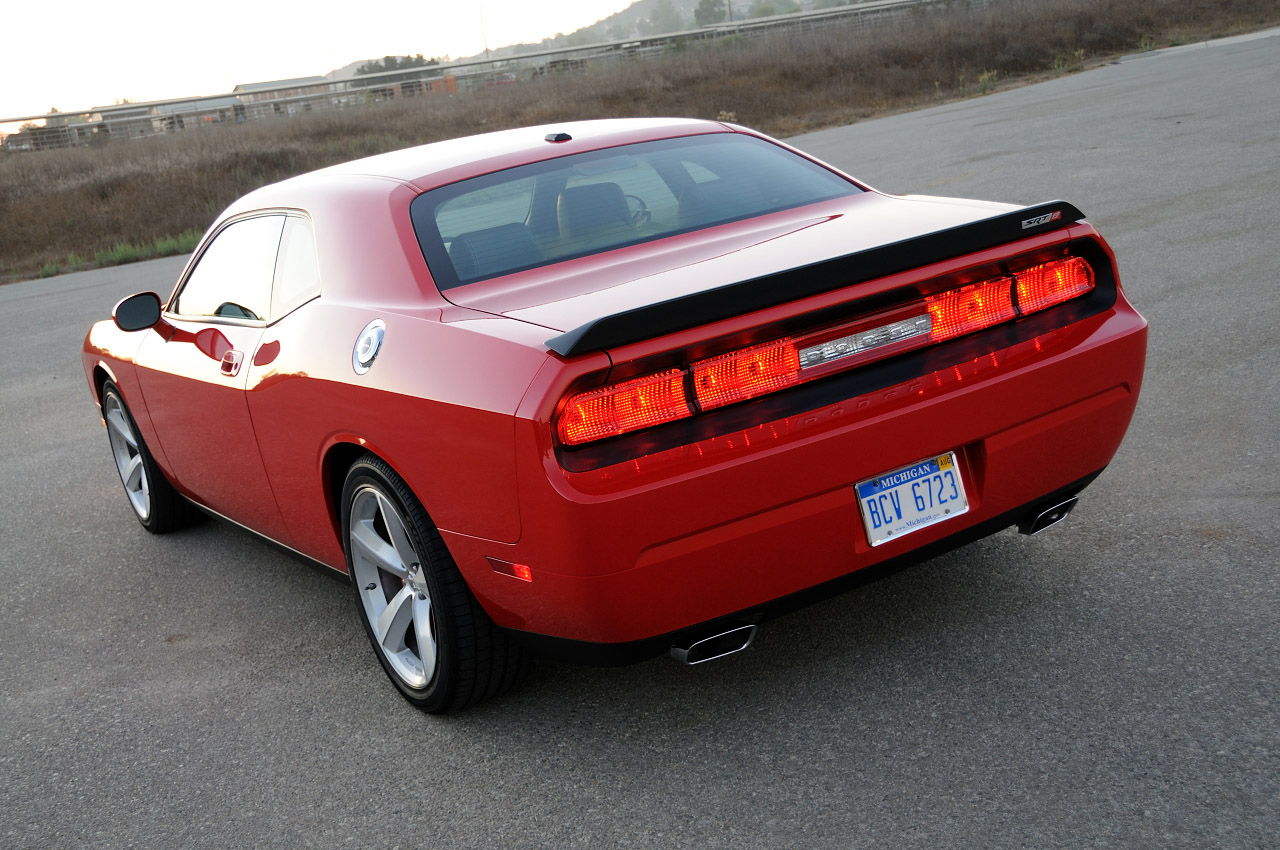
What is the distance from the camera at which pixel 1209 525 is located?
147 inches

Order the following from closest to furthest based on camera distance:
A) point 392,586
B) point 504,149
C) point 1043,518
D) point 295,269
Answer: point 1043,518, point 392,586, point 295,269, point 504,149

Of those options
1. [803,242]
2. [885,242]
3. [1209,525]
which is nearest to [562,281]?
[803,242]

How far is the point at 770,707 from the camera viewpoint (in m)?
3.05

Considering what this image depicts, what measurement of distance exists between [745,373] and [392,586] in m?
1.40

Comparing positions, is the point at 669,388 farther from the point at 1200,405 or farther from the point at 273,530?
the point at 1200,405

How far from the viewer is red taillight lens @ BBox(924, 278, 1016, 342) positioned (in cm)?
288

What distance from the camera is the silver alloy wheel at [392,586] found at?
→ 10.5 ft

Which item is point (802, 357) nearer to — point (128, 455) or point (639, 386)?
point (639, 386)

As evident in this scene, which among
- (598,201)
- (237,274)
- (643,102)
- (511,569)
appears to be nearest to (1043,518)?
(511,569)

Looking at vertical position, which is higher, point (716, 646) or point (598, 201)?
point (598, 201)

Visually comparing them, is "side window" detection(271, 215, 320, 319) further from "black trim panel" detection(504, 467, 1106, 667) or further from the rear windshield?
"black trim panel" detection(504, 467, 1106, 667)

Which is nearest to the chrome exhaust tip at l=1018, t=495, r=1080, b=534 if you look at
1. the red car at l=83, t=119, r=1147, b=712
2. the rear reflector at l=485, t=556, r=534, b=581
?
the red car at l=83, t=119, r=1147, b=712

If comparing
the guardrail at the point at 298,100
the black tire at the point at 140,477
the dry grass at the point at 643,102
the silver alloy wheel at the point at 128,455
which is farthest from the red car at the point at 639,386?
the guardrail at the point at 298,100

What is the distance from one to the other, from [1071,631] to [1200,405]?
2110mm
